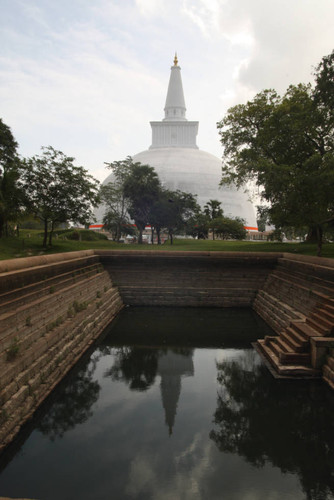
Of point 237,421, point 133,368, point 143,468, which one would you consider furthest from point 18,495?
point 133,368

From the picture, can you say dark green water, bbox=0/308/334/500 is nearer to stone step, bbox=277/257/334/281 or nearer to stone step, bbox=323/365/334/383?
stone step, bbox=323/365/334/383

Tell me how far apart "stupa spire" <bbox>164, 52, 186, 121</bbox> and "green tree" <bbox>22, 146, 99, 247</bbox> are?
162 feet

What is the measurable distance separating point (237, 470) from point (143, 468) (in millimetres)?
1356

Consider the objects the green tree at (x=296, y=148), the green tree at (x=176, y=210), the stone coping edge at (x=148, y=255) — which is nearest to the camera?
the stone coping edge at (x=148, y=255)

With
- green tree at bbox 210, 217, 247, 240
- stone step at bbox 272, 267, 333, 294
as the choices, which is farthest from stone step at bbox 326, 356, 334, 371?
green tree at bbox 210, 217, 247, 240

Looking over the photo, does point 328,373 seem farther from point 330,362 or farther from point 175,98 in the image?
point 175,98

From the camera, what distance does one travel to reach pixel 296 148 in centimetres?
1791

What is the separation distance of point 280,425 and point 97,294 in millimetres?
8573

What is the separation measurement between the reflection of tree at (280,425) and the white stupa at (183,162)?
4658 centimetres

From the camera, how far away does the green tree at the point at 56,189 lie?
18.6 metres

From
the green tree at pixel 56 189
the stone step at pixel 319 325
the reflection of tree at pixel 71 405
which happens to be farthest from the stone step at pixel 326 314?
the green tree at pixel 56 189

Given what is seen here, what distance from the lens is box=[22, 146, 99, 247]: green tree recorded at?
18609mm

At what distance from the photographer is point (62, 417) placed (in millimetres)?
6379

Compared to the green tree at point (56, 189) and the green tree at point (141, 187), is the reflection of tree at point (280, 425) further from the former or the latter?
the green tree at point (141, 187)
